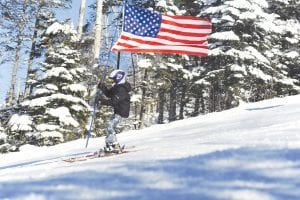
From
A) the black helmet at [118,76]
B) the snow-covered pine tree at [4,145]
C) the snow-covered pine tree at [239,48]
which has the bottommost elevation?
the snow-covered pine tree at [4,145]

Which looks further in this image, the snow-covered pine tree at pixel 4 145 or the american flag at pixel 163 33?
the snow-covered pine tree at pixel 4 145

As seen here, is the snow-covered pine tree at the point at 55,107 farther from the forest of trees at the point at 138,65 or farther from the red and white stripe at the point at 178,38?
the red and white stripe at the point at 178,38

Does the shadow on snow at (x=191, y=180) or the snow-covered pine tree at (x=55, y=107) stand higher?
the snow-covered pine tree at (x=55, y=107)

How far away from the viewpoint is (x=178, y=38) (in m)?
15.4

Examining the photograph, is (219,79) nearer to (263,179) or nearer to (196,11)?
(196,11)

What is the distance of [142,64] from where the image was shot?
88.8 feet

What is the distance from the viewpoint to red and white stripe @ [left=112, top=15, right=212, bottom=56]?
15062mm

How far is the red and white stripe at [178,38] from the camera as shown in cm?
1506

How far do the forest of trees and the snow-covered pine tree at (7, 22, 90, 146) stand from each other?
4 centimetres

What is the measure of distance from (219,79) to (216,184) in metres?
23.0

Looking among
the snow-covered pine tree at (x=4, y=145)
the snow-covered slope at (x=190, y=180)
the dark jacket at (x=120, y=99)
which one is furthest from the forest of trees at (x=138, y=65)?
the snow-covered slope at (x=190, y=180)

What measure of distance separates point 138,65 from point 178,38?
11897mm

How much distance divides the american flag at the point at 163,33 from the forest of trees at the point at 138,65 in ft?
7.13

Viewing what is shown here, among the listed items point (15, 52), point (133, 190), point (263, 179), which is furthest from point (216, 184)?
point (15, 52)
